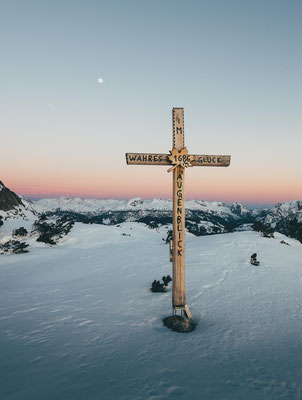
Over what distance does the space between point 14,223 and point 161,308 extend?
34.7 metres

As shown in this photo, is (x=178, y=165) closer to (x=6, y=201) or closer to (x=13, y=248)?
(x=13, y=248)

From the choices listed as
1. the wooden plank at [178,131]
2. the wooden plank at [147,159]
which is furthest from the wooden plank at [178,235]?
the wooden plank at [178,131]

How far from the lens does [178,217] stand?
5.84 metres

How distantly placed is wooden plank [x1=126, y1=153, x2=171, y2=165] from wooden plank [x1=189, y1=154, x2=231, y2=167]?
818 millimetres

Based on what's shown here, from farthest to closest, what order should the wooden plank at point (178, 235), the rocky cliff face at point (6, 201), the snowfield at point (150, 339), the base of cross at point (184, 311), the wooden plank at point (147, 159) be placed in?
the rocky cliff face at point (6, 201), the base of cross at point (184, 311), the wooden plank at point (178, 235), the wooden plank at point (147, 159), the snowfield at point (150, 339)

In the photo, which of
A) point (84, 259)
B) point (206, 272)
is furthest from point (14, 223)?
point (206, 272)

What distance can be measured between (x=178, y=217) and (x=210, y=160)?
1898 millimetres

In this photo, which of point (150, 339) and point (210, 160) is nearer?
point (150, 339)

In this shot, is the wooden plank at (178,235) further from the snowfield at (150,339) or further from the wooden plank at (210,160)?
the snowfield at (150,339)

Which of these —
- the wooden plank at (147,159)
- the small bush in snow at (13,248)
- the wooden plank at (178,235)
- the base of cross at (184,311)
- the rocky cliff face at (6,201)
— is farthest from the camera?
the rocky cliff face at (6,201)

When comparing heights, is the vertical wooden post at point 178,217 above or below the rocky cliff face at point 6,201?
below

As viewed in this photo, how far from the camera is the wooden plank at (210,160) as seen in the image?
5902mm

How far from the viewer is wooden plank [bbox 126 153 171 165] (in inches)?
224

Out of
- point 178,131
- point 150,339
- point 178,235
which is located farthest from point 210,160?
point 150,339
